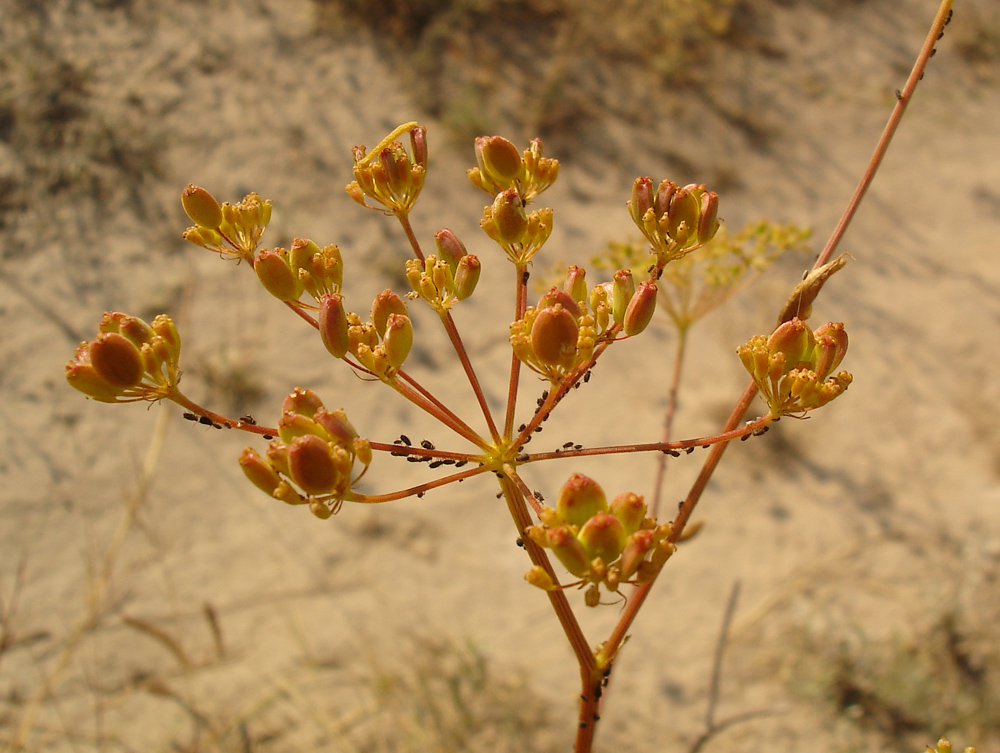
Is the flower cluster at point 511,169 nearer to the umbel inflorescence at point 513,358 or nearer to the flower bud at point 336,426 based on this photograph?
the umbel inflorescence at point 513,358

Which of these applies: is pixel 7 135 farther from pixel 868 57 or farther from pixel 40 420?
pixel 868 57

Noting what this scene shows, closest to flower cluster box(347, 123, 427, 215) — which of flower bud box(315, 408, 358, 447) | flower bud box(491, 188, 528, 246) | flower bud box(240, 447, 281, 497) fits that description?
flower bud box(491, 188, 528, 246)

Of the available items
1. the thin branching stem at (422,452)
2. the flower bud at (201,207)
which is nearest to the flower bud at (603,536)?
the thin branching stem at (422,452)

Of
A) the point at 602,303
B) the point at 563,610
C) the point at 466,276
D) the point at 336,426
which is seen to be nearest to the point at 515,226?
the point at 466,276

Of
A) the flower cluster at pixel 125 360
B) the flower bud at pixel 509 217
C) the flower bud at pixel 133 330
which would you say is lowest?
the flower cluster at pixel 125 360

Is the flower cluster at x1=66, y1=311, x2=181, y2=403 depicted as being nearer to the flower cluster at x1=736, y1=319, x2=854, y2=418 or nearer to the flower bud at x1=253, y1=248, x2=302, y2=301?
the flower bud at x1=253, y1=248, x2=302, y2=301

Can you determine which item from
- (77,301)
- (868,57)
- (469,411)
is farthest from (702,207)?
(868,57)
